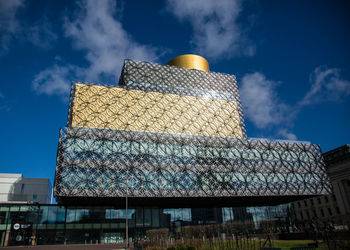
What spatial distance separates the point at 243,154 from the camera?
178 ft

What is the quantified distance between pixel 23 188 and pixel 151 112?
35336mm

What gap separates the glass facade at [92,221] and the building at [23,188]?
45.9ft

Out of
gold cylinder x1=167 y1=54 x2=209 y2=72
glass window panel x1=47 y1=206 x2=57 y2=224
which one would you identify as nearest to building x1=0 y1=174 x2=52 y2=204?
glass window panel x1=47 y1=206 x2=57 y2=224

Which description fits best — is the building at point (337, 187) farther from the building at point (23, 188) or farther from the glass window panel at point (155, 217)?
the building at point (23, 188)

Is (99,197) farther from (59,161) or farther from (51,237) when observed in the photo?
(51,237)

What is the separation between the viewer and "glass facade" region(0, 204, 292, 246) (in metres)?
45.6

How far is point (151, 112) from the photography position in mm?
57438

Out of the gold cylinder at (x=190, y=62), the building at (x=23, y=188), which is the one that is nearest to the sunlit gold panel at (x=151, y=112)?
the gold cylinder at (x=190, y=62)

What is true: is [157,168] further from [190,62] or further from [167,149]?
[190,62]

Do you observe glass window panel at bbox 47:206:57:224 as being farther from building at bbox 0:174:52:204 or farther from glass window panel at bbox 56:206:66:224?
building at bbox 0:174:52:204

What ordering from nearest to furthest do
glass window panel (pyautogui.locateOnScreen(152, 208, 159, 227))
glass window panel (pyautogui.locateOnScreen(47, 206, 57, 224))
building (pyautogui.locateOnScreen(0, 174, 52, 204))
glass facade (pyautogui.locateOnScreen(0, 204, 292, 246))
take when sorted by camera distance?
glass facade (pyautogui.locateOnScreen(0, 204, 292, 246)) < glass window panel (pyautogui.locateOnScreen(47, 206, 57, 224)) < glass window panel (pyautogui.locateOnScreen(152, 208, 159, 227)) < building (pyautogui.locateOnScreen(0, 174, 52, 204))

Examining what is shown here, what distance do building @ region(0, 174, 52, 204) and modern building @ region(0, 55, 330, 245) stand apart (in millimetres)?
14623

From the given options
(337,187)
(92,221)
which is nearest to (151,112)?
(92,221)

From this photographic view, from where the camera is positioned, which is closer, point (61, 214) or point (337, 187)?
point (61, 214)
